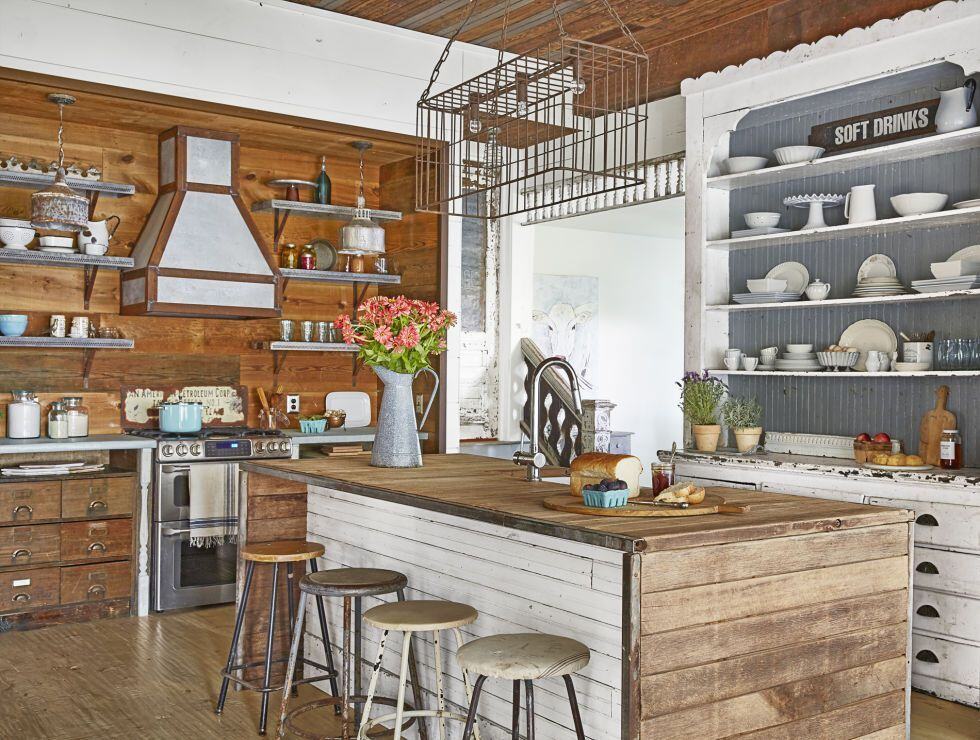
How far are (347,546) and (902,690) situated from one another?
204cm

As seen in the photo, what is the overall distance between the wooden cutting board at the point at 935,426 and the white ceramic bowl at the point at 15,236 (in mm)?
4577

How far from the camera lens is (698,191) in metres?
5.43

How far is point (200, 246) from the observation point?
19.1 feet

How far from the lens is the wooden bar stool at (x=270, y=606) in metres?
3.66

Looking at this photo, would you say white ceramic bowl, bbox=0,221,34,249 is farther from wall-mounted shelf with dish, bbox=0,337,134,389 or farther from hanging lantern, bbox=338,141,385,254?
hanging lantern, bbox=338,141,385,254

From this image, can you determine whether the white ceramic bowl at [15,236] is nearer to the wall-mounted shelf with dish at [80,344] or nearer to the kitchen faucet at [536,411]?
the wall-mounted shelf with dish at [80,344]

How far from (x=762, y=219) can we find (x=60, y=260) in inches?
146

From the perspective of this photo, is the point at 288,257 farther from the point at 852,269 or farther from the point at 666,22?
the point at 852,269

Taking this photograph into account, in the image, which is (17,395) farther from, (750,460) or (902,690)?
(902,690)

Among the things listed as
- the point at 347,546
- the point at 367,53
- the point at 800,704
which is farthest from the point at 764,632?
the point at 367,53

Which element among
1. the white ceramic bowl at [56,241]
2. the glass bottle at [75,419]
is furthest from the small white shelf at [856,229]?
the glass bottle at [75,419]

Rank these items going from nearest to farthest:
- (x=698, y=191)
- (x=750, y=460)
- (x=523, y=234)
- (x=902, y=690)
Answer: (x=902, y=690) < (x=750, y=460) < (x=698, y=191) < (x=523, y=234)

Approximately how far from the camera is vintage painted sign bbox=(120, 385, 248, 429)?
239 inches

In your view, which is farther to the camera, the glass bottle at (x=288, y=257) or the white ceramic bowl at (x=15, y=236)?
the glass bottle at (x=288, y=257)
